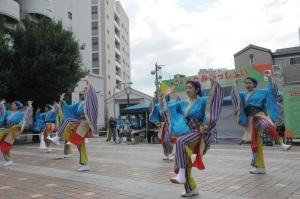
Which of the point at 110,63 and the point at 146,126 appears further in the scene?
the point at 110,63

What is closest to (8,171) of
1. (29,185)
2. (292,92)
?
(29,185)

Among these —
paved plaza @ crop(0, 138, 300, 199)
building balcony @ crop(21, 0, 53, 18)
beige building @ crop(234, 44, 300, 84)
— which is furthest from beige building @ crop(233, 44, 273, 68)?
paved plaza @ crop(0, 138, 300, 199)

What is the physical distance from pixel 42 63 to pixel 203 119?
67.7 feet

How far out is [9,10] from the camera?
30.8m

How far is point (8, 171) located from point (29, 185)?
2.74m

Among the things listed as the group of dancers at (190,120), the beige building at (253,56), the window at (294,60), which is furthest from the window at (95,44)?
the group of dancers at (190,120)

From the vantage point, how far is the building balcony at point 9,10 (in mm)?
30359

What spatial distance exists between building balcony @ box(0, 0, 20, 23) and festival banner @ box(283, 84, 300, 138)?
21437 mm

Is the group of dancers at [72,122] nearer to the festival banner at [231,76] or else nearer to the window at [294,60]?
the festival banner at [231,76]

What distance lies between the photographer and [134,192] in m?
6.97

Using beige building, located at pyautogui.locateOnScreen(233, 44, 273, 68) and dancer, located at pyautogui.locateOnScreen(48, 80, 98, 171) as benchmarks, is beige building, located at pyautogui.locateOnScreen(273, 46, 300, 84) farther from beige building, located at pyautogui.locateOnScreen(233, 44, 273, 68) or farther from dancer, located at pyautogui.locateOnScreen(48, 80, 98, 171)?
dancer, located at pyautogui.locateOnScreen(48, 80, 98, 171)

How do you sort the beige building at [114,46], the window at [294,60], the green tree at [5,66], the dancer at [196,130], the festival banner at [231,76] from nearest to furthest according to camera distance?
the dancer at [196,130] → the festival banner at [231,76] → the green tree at [5,66] → the window at [294,60] → the beige building at [114,46]

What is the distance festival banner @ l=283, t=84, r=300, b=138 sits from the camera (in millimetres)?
16797

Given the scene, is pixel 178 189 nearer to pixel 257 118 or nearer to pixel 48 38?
pixel 257 118
